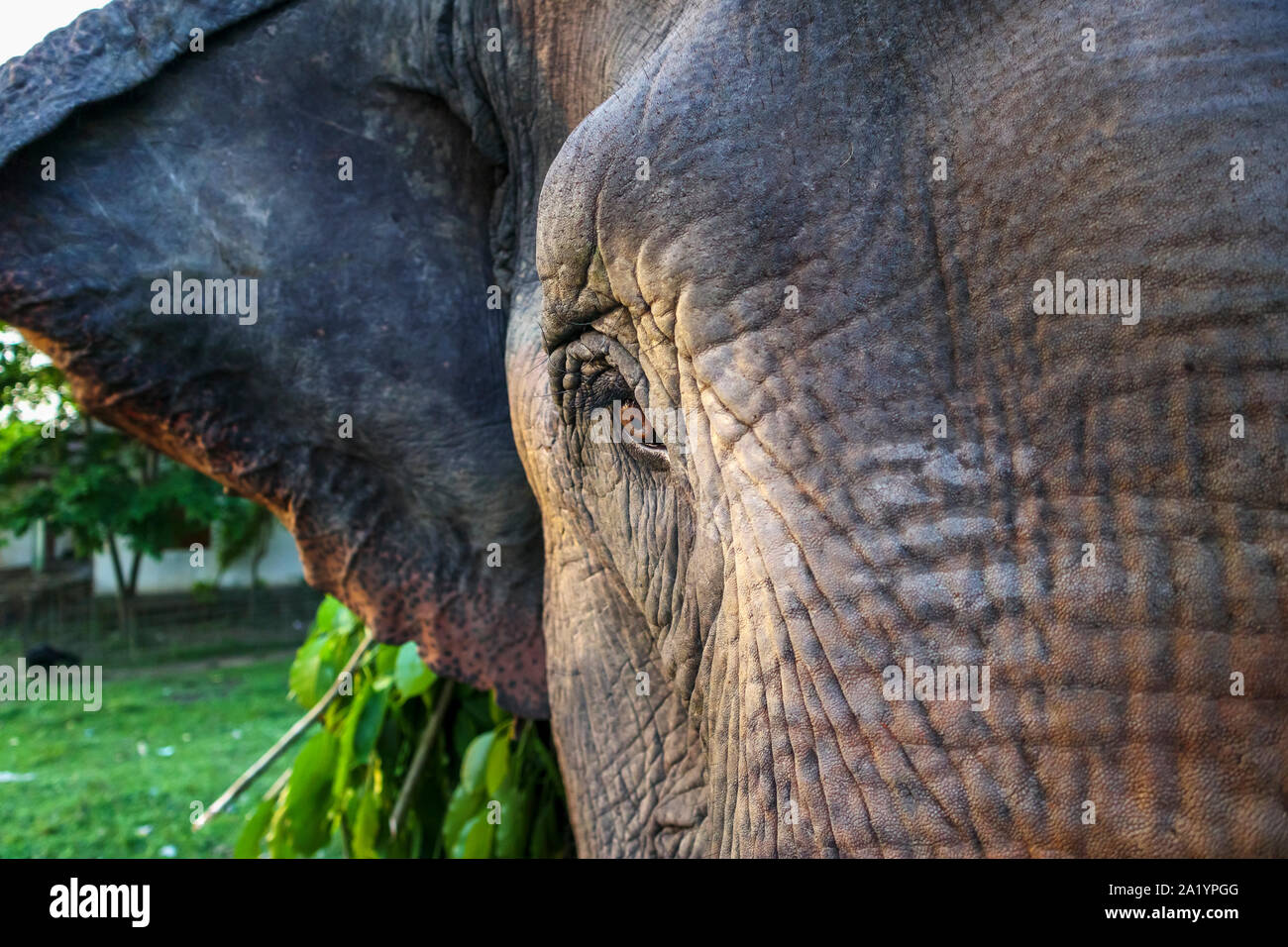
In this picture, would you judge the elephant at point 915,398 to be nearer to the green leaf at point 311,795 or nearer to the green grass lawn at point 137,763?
the green leaf at point 311,795

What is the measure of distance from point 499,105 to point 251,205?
0.38 meters

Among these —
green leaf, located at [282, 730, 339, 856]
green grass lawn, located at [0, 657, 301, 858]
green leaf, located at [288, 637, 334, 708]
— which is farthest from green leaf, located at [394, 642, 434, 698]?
green grass lawn, located at [0, 657, 301, 858]

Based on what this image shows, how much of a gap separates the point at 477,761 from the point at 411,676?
24 cm

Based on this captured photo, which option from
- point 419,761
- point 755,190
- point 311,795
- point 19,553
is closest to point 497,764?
point 419,761

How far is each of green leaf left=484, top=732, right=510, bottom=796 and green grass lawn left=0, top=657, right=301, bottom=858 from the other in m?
2.63

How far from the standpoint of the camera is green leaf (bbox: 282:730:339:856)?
3121mm

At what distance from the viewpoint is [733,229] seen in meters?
1.06

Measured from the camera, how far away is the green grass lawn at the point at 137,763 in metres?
5.61

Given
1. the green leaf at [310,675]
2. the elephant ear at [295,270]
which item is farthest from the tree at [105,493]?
the elephant ear at [295,270]

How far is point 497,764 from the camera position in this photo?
8.91ft

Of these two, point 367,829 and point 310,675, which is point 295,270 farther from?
point 310,675

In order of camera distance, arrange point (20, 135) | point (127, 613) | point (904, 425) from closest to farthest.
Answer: point (904, 425)
point (20, 135)
point (127, 613)
